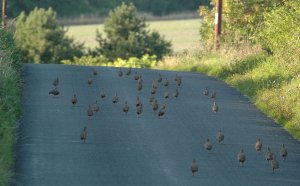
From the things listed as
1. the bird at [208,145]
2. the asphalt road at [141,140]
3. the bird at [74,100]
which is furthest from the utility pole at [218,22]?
the bird at [208,145]

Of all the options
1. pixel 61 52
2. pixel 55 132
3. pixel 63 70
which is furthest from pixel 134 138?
pixel 61 52

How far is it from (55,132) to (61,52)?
167 feet

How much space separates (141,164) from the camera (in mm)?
20031

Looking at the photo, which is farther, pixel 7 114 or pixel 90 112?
pixel 90 112

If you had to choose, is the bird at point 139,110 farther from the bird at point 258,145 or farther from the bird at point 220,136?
the bird at point 258,145

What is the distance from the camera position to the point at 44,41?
7450cm

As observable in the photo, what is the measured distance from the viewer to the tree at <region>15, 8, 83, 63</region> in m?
74.1

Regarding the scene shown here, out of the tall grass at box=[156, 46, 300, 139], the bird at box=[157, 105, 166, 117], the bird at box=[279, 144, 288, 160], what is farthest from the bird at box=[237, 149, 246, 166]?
the bird at box=[157, 105, 166, 117]

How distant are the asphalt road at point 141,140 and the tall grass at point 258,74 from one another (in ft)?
1.16

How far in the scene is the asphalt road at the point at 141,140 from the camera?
751 inches

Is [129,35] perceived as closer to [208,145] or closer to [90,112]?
[90,112]

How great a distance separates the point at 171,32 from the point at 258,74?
7383 cm

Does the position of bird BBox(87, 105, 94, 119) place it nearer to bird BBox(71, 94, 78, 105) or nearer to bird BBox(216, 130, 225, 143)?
bird BBox(71, 94, 78, 105)

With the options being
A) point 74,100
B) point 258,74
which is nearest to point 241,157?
point 74,100
